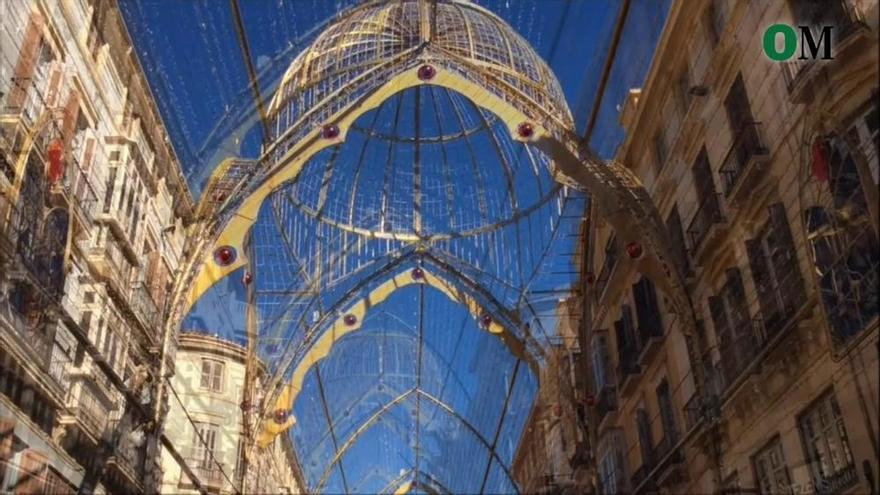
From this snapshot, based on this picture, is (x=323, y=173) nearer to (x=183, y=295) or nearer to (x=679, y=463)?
(x=183, y=295)

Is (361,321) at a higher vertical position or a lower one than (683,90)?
Answer: higher

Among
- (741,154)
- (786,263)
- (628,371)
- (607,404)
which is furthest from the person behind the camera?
(607,404)

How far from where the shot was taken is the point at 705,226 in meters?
17.6

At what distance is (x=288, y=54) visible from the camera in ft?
64.9

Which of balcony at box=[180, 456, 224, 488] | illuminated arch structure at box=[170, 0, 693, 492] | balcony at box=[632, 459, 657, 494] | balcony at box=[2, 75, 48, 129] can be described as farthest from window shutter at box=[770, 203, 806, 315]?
balcony at box=[180, 456, 224, 488]

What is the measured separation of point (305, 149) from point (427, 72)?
3.56m

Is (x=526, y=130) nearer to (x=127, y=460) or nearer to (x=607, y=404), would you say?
(x=607, y=404)

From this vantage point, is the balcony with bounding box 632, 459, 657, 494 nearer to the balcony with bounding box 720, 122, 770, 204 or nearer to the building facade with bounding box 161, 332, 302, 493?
the balcony with bounding box 720, 122, 770, 204

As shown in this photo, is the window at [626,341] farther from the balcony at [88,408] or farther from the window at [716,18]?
the balcony at [88,408]

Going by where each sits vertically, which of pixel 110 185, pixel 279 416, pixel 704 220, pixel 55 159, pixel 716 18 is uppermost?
pixel 716 18

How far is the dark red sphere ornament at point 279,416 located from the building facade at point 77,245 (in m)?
7.24

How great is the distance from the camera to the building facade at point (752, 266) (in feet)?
36.7

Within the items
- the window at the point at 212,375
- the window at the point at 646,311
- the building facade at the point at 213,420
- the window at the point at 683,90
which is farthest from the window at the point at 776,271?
the window at the point at 212,375

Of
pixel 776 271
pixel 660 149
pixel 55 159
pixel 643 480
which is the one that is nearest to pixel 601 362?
pixel 643 480
